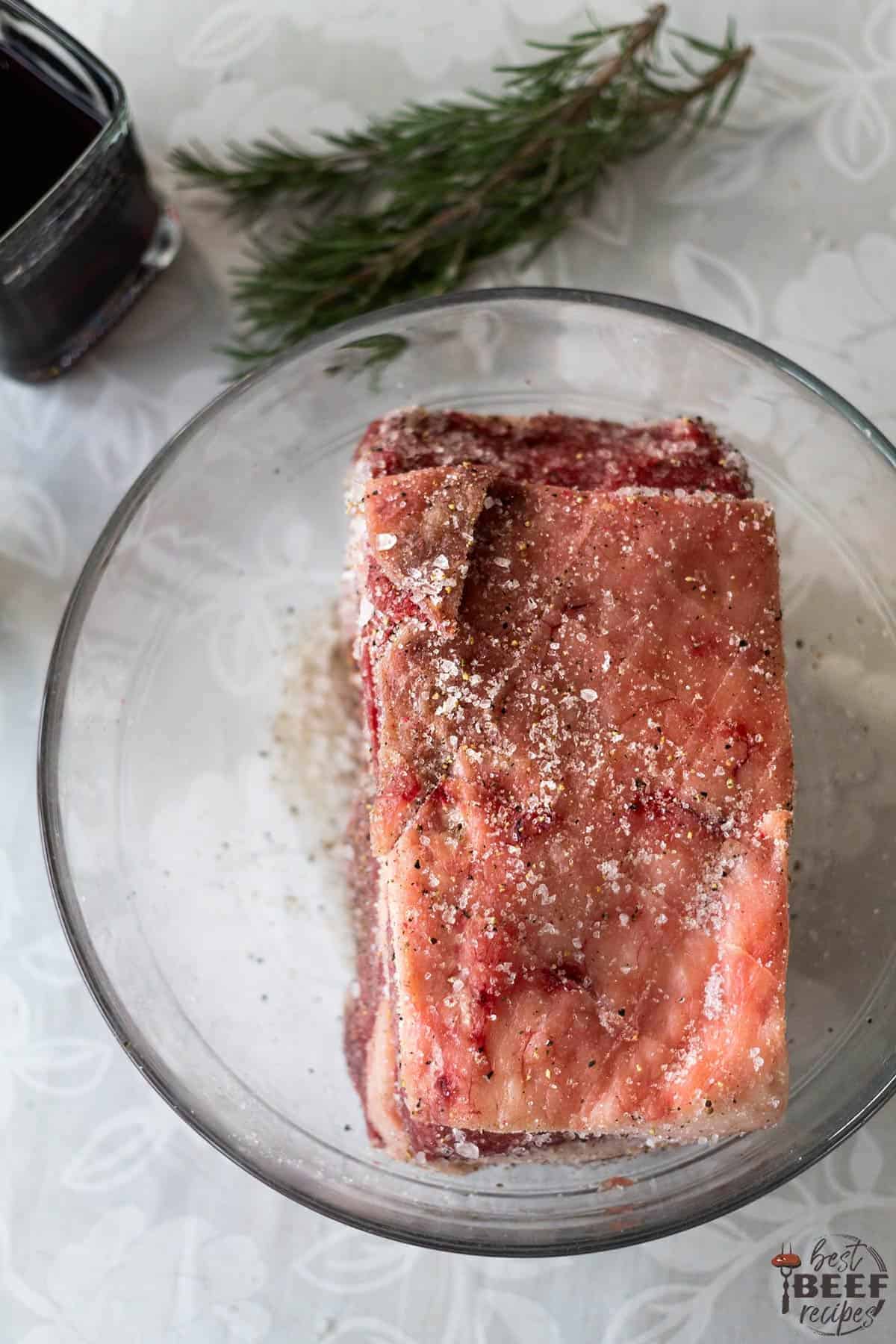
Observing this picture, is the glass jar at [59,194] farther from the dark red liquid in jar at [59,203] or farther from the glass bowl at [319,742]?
the glass bowl at [319,742]

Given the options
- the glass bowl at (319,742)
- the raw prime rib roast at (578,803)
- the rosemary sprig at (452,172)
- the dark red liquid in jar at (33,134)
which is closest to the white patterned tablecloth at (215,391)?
the rosemary sprig at (452,172)

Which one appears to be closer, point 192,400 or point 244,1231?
point 244,1231

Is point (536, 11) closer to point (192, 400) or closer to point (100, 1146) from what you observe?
point (192, 400)

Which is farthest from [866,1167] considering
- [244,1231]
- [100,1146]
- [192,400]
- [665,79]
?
[665,79]

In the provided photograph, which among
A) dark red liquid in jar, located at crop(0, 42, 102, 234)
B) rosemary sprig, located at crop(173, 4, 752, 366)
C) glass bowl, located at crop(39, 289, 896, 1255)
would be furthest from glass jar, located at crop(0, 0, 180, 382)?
glass bowl, located at crop(39, 289, 896, 1255)

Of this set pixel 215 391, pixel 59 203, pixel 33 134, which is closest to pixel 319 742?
pixel 215 391

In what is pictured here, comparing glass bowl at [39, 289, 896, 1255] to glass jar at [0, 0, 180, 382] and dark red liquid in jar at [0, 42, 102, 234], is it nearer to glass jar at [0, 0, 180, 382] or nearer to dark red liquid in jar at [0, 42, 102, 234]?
glass jar at [0, 0, 180, 382]

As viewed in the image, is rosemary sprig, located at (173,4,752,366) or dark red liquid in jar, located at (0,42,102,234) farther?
rosemary sprig, located at (173,4,752,366)
